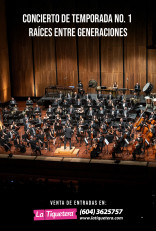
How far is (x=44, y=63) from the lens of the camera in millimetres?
19250

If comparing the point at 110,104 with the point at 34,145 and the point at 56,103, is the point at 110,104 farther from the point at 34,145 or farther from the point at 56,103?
the point at 34,145

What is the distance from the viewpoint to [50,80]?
19.4 metres

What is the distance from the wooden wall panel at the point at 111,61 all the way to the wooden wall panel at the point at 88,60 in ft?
1.02

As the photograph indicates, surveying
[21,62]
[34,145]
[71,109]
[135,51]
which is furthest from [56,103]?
[135,51]

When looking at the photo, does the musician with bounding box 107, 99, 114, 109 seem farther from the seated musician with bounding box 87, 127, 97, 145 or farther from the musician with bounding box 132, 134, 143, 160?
the musician with bounding box 132, 134, 143, 160

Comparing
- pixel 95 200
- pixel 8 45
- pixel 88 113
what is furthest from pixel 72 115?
pixel 95 200

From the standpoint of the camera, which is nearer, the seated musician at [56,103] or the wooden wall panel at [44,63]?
the seated musician at [56,103]

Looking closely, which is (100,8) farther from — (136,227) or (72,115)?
(136,227)

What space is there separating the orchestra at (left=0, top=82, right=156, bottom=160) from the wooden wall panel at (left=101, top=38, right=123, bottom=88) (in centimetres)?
294

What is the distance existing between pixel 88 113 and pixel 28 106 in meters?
3.13

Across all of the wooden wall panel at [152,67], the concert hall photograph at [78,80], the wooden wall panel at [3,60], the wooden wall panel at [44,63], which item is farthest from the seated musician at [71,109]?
the wooden wall panel at [152,67]

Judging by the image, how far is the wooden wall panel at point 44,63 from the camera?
19.0m

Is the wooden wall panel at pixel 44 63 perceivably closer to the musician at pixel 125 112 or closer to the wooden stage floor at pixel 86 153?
the musician at pixel 125 112

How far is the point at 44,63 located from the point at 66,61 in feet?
3.86
